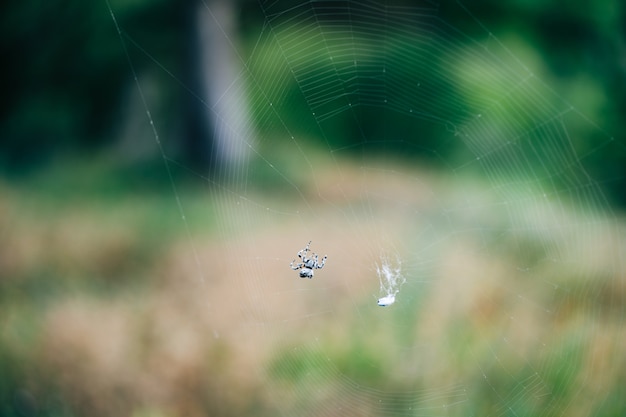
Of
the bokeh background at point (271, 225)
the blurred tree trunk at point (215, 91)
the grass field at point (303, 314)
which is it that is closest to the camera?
the grass field at point (303, 314)

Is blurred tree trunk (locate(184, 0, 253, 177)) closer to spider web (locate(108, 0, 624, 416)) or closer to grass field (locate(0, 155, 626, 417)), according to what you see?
spider web (locate(108, 0, 624, 416))

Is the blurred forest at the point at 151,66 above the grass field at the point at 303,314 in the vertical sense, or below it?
above

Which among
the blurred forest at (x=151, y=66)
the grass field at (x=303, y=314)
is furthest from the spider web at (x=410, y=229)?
the blurred forest at (x=151, y=66)

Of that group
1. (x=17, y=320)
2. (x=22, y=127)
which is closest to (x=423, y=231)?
(x=17, y=320)

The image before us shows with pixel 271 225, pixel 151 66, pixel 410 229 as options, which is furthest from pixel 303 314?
pixel 151 66

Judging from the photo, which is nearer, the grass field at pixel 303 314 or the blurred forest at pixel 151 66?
the grass field at pixel 303 314

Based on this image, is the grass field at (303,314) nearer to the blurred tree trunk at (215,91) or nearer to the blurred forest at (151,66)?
the blurred tree trunk at (215,91)

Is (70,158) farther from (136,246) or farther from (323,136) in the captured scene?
(323,136)
